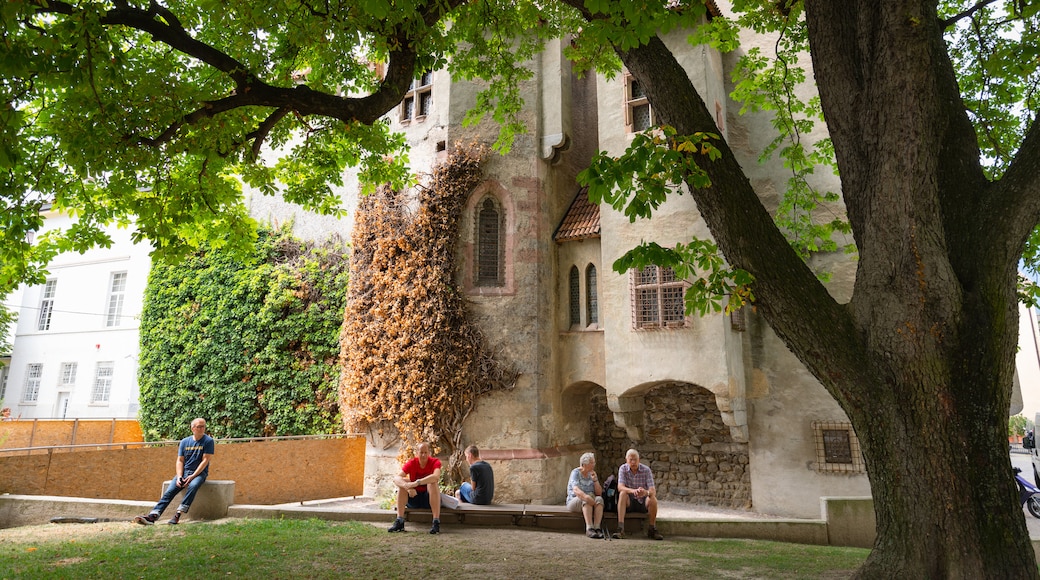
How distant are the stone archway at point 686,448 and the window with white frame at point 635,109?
589 cm

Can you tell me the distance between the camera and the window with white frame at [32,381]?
25.3 metres

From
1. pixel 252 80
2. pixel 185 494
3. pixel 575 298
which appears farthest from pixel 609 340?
pixel 252 80

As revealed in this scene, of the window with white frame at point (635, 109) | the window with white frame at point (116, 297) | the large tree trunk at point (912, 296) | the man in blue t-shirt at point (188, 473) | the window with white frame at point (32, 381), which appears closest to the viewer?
the large tree trunk at point (912, 296)

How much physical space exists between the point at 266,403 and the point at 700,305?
13490mm

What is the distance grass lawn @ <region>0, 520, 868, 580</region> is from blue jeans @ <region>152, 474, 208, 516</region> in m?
0.44

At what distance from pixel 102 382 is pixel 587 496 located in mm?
22848

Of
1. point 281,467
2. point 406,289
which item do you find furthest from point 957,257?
point 281,467

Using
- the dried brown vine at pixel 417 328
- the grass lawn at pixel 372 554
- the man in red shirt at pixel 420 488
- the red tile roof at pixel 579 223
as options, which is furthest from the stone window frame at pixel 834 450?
the man in red shirt at pixel 420 488

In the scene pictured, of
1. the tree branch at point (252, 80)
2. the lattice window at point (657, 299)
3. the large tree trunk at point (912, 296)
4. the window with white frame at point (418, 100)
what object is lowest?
the large tree trunk at point (912, 296)

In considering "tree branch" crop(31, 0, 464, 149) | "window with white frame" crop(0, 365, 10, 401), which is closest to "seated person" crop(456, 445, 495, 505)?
"tree branch" crop(31, 0, 464, 149)

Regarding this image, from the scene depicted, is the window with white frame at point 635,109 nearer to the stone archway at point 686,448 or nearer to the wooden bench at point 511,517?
the stone archway at point 686,448

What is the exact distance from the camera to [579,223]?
1380 cm

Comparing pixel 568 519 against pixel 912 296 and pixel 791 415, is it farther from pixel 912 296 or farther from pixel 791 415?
Answer: pixel 791 415

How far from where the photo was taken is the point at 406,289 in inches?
505
